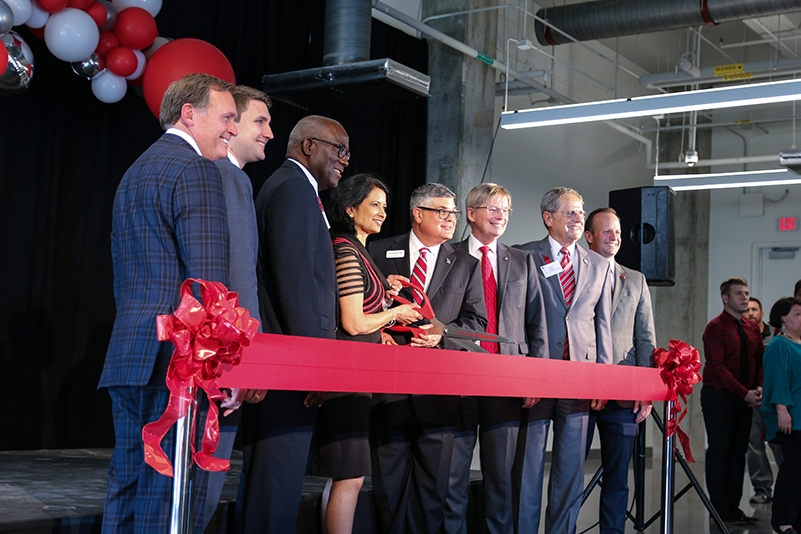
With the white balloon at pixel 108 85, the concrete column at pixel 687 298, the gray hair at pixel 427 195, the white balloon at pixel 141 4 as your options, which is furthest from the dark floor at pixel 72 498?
the concrete column at pixel 687 298

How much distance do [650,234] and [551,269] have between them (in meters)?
1.54

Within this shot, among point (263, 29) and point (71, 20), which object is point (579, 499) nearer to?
point (71, 20)

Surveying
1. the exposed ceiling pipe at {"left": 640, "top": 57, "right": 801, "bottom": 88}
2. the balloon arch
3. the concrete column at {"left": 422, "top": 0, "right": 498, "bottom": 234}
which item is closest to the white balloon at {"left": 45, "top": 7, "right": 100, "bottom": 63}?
the balloon arch

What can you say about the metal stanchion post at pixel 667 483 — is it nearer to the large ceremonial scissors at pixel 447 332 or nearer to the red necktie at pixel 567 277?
the red necktie at pixel 567 277

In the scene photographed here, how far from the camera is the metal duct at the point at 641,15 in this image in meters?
6.42

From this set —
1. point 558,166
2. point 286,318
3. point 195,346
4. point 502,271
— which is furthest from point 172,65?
point 558,166

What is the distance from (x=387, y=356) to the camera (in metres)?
2.03

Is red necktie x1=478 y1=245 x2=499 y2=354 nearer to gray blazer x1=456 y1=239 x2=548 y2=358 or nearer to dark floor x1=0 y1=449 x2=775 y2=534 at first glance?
gray blazer x1=456 y1=239 x2=548 y2=358

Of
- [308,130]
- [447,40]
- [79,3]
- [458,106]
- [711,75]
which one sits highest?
[711,75]

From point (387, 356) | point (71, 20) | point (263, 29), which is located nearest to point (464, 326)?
point (387, 356)

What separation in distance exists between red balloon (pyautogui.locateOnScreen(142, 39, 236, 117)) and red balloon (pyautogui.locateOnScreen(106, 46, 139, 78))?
83 mm

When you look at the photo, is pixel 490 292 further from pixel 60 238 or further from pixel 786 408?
pixel 60 238

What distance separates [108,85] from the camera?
418 cm

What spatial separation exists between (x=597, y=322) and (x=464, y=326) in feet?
2.64
